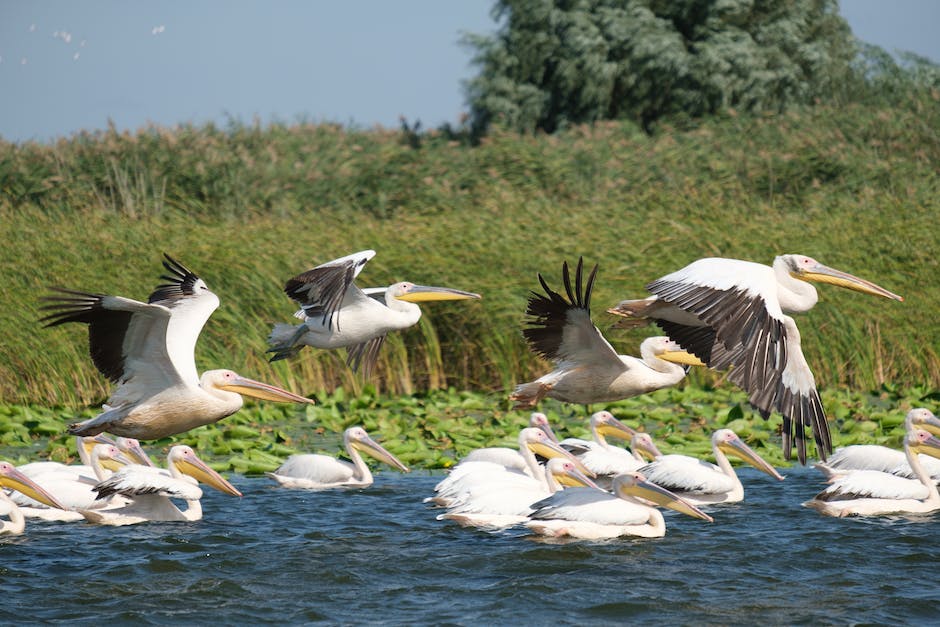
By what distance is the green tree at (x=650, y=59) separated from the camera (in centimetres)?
2581

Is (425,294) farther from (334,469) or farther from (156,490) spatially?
(156,490)

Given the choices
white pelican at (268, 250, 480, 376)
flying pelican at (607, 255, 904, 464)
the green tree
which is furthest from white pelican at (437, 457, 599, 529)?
the green tree

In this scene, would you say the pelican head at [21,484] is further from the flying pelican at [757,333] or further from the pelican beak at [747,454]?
the pelican beak at [747,454]

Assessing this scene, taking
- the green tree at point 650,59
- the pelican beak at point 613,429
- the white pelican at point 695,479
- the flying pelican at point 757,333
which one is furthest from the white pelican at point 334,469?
the green tree at point 650,59

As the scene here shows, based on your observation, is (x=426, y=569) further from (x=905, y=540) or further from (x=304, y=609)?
(x=905, y=540)

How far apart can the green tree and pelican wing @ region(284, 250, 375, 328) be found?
1948 centimetres

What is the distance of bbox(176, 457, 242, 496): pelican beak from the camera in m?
7.74

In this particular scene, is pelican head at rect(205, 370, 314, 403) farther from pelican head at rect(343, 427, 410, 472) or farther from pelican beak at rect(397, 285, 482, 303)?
pelican head at rect(343, 427, 410, 472)

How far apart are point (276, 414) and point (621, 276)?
10.4ft

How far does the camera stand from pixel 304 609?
583 cm

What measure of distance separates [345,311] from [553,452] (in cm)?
173

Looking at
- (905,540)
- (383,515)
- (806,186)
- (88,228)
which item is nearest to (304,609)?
(383,515)

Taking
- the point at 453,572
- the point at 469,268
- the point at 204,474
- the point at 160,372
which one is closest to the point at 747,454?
the point at 453,572

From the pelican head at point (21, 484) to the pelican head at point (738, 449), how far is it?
424 centimetres
